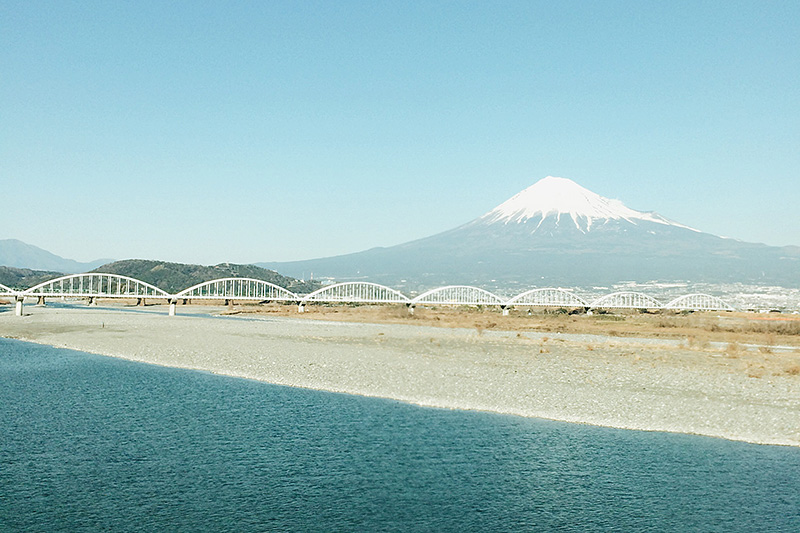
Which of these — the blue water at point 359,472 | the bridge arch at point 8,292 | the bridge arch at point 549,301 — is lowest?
the blue water at point 359,472

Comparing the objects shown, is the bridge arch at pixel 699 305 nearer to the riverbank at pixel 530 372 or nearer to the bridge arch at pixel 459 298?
the bridge arch at pixel 459 298

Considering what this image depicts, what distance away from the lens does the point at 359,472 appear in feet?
54.4

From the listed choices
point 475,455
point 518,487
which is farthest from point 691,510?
point 475,455

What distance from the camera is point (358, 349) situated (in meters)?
45.0

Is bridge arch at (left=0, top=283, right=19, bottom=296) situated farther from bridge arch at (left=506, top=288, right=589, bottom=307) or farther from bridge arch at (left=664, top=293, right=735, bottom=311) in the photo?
bridge arch at (left=664, top=293, right=735, bottom=311)

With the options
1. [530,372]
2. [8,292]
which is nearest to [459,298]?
[8,292]

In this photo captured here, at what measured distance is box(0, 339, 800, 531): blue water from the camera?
13.6 metres

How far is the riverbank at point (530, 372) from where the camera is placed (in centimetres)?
2344

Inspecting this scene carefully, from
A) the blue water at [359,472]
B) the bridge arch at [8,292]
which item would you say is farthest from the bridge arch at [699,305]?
the blue water at [359,472]

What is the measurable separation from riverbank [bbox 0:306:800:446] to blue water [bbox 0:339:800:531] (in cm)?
234

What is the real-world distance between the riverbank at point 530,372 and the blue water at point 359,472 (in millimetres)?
2341

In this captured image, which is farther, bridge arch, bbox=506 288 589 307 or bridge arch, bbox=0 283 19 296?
bridge arch, bbox=506 288 589 307

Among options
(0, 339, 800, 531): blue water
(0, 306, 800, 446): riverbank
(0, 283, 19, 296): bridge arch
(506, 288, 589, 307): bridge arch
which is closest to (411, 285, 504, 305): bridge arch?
(506, 288, 589, 307): bridge arch

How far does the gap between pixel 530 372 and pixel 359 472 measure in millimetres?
18478
